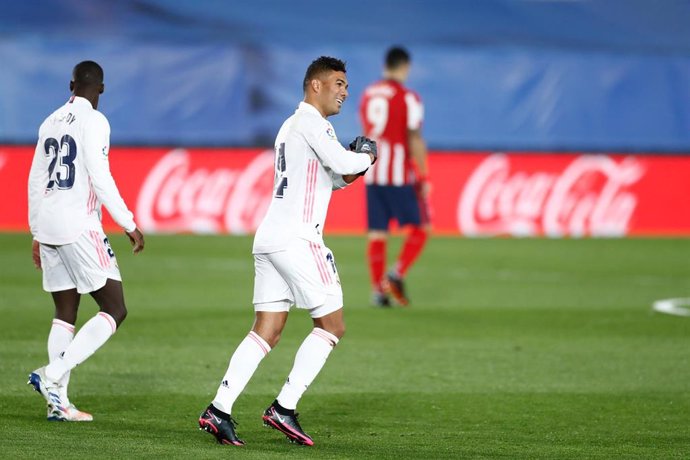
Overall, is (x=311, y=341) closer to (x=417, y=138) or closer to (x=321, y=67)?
(x=321, y=67)

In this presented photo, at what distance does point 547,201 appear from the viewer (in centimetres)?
2184

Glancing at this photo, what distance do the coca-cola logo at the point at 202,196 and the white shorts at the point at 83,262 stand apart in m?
13.5

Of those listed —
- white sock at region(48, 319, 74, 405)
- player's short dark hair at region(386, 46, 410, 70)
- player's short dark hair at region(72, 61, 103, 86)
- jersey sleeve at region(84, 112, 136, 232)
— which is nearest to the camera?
jersey sleeve at region(84, 112, 136, 232)

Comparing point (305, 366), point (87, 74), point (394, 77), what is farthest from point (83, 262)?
point (394, 77)

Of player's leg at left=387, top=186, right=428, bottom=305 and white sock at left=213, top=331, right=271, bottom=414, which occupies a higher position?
player's leg at left=387, top=186, right=428, bottom=305

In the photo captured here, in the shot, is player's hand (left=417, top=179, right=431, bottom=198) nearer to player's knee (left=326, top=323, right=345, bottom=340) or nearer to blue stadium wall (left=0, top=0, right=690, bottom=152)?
player's knee (left=326, top=323, right=345, bottom=340)

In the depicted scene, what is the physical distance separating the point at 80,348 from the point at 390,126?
719 centimetres

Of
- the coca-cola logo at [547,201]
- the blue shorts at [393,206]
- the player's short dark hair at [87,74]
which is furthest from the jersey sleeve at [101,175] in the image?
the coca-cola logo at [547,201]

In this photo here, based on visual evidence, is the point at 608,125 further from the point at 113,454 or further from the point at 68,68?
the point at 113,454

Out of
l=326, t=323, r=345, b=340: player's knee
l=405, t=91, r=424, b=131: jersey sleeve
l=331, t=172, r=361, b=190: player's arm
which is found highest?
l=405, t=91, r=424, b=131: jersey sleeve

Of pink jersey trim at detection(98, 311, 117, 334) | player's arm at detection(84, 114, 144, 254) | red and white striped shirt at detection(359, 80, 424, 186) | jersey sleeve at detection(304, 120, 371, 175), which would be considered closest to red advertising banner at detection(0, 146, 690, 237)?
red and white striped shirt at detection(359, 80, 424, 186)

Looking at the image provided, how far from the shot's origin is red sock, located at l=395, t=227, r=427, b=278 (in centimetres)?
1380

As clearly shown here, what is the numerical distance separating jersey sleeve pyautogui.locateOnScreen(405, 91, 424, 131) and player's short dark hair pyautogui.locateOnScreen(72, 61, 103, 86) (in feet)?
21.4

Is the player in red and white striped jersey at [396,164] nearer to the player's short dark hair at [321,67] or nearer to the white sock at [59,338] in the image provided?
the white sock at [59,338]
